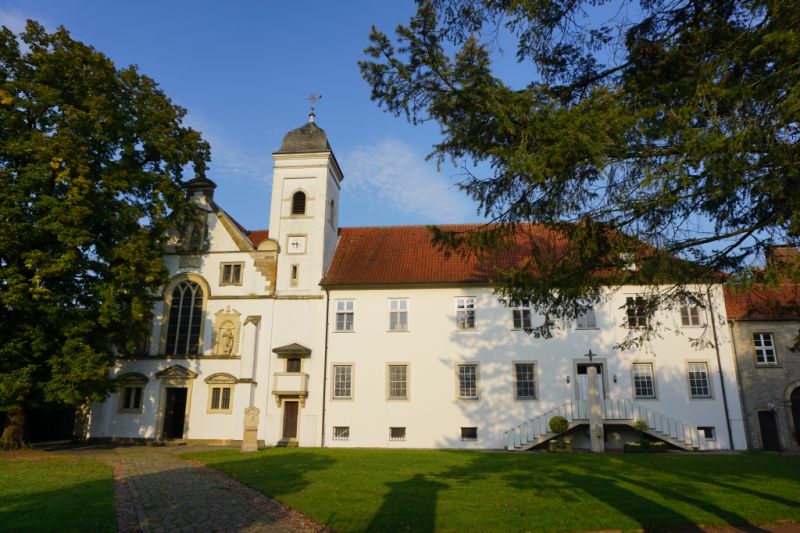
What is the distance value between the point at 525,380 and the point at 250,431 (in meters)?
11.7

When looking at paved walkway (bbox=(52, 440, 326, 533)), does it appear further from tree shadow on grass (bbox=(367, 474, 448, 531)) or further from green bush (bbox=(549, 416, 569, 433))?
green bush (bbox=(549, 416, 569, 433))

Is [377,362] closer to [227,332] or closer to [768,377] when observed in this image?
[227,332]

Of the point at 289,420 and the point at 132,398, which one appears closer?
the point at 289,420

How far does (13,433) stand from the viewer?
2002 centimetres

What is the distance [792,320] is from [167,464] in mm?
25197

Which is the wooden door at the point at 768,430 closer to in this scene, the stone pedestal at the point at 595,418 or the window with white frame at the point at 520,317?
the stone pedestal at the point at 595,418

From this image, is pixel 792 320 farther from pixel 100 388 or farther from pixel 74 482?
pixel 100 388

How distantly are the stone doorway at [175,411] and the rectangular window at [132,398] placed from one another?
129 cm

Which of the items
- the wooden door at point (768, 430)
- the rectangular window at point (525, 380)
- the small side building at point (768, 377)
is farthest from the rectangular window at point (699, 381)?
the rectangular window at point (525, 380)

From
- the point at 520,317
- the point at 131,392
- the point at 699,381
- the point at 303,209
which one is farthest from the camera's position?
the point at 303,209

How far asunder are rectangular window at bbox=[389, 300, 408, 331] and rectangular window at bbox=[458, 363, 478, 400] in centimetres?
322

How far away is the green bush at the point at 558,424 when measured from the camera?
21.8 metres

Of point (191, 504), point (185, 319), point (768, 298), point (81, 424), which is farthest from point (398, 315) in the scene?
point (768, 298)

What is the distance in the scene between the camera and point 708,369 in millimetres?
23109
